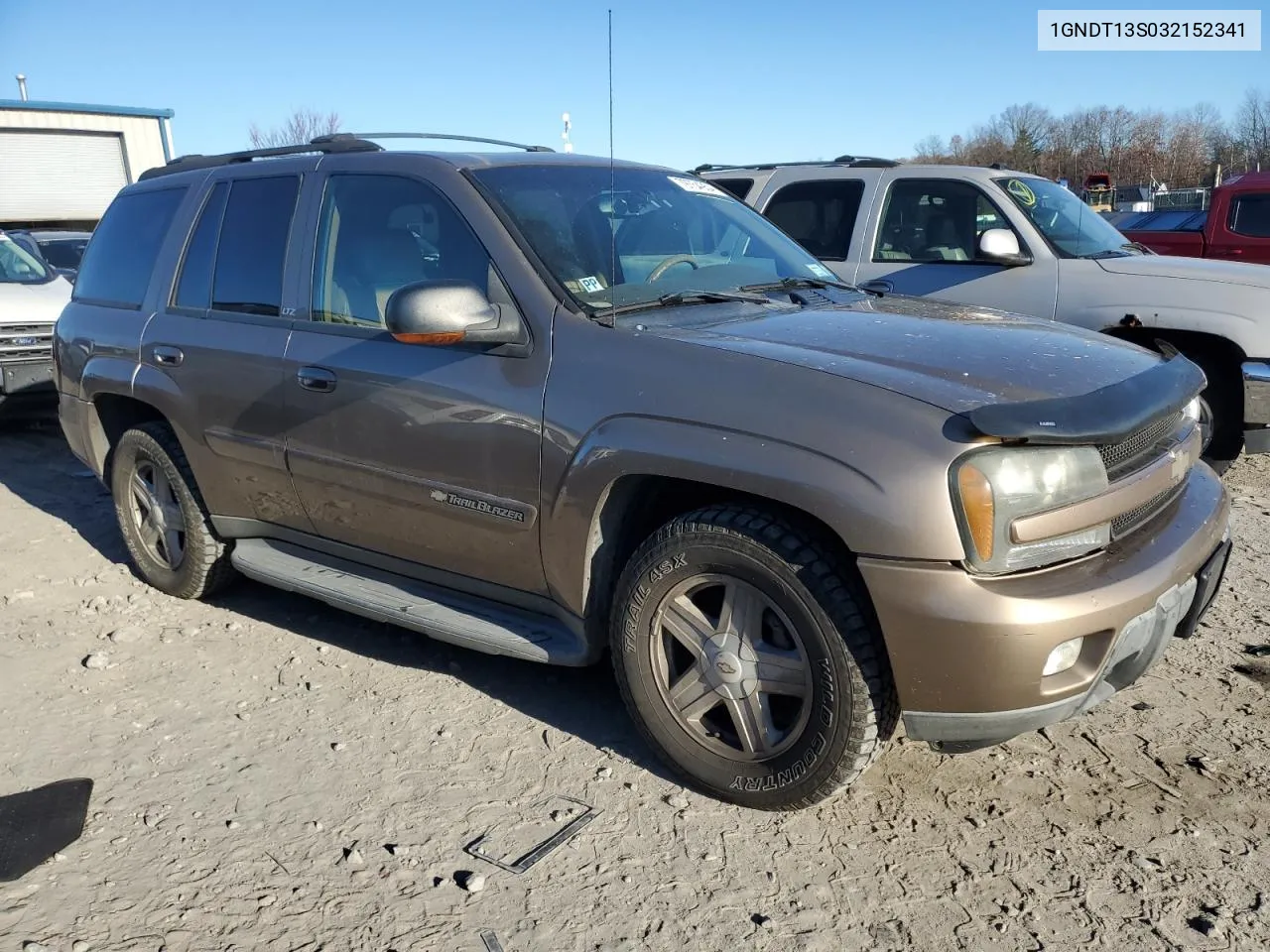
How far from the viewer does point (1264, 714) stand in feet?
11.2

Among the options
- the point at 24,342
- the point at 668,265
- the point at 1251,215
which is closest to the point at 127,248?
the point at 668,265

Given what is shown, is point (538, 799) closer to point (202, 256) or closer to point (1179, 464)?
point (1179, 464)

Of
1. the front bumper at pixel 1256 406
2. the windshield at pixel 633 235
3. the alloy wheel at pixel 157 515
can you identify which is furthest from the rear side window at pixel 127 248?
the front bumper at pixel 1256 406

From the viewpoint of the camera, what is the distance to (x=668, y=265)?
3.57 m

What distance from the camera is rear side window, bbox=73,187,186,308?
182 inches

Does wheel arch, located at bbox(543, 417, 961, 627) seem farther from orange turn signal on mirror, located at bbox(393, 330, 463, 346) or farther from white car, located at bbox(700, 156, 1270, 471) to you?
white car, located at bbox(700, 156, 1270, 471)

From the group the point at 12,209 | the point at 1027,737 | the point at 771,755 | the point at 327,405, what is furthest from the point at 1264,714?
the point at 12,209

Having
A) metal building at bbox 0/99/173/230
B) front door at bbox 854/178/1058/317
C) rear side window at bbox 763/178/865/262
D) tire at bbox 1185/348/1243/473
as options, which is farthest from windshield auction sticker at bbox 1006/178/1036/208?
metal building at bbox 0/99/173/230

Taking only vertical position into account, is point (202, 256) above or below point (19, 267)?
above

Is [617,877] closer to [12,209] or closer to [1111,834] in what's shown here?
[1111,834]

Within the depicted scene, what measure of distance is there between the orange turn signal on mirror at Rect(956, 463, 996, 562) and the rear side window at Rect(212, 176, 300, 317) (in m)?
2.66

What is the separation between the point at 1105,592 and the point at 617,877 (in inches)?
55.9

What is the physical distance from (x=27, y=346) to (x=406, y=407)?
22.5ft

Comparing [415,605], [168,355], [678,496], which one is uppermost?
[168,355]
